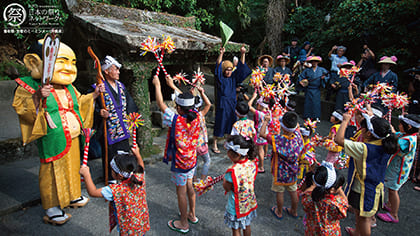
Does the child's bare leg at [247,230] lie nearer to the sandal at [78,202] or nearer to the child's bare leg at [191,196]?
the child's bare leg at [191,196]

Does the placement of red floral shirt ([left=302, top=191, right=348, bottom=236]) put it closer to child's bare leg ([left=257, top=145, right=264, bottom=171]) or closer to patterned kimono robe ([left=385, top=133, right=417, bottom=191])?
patterned kimono robe ([left=385, top=133, right=417, bottom=191])

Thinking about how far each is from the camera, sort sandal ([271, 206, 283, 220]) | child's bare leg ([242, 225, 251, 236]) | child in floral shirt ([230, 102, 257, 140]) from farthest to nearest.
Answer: child in floral shirt ([230, 102, 257, 140])
sandal ([271, 206, 283, 220])
child's bare leg ([242, 225, 251, 236])

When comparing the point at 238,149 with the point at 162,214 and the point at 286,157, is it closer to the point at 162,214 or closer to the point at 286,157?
the point at 286,157

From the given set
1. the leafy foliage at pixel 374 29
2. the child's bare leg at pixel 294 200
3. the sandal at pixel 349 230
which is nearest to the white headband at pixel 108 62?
the child's bare leg at pixel 294 200

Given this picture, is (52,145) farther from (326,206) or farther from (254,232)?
(326,206)

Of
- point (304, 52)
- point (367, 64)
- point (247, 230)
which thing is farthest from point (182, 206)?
point (304, 52)

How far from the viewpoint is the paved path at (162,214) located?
11.2ft

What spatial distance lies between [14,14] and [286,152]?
9845 millimetres

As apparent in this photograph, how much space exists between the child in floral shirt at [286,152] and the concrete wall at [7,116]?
5.42 m

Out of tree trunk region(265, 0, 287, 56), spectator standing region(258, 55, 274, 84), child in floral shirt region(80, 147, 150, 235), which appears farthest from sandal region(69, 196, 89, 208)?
tree trunk region(265, 0, 287, 56)

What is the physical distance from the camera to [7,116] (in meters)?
6.95

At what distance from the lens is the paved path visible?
3416 mm

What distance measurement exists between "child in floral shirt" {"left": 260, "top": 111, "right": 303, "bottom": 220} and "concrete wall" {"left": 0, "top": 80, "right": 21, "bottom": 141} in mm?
5418

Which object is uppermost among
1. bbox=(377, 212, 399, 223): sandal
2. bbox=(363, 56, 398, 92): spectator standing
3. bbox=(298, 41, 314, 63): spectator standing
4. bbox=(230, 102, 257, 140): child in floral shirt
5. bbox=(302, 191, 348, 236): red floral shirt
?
bbox=(298, 41, 314, 63): spectator standing
